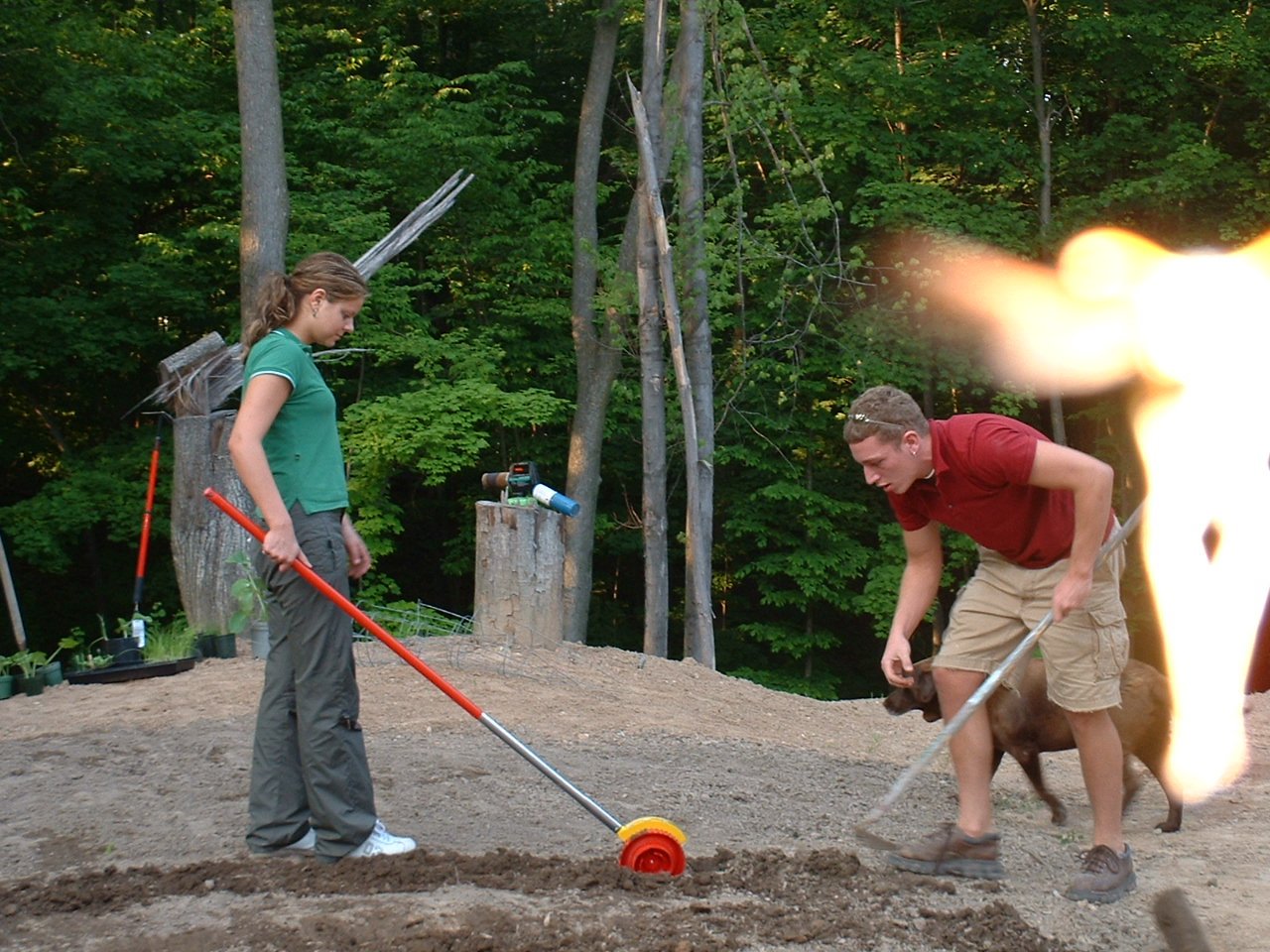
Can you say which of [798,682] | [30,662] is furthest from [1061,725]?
[798,682]

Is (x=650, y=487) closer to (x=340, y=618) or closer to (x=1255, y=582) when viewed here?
(x=1255, y=582)

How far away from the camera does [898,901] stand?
421cm

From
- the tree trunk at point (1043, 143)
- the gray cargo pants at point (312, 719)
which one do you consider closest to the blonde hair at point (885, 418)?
the gray cargo pants at point (312, 719)

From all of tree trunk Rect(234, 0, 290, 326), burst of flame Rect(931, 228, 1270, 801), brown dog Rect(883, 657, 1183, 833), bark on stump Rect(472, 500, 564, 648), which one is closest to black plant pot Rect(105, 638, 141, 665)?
bark on stump Rect(472, 500, 564, 648)

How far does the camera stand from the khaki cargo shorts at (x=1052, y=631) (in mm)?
4484

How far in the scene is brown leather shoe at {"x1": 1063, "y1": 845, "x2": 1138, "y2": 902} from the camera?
447 cm

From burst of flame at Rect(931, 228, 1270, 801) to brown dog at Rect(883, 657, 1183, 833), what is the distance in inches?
419

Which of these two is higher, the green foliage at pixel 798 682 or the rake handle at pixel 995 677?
the rake handle at pixel 995 677

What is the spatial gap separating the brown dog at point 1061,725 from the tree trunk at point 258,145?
970cm

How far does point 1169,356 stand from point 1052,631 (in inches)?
595

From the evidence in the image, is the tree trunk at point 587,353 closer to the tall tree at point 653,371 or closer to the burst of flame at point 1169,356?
the tall tree at point 653,371

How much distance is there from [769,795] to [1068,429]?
15.3 metres

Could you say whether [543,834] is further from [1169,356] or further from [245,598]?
[1169,356]

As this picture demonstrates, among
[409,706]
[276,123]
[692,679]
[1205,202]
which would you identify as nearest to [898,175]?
[1205,202]
